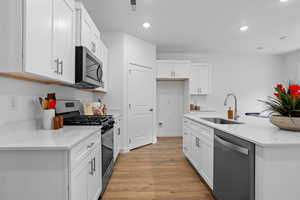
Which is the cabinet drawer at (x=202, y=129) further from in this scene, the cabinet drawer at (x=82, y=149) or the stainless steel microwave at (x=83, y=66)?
the stainless steel microwave at (x=83, y=66)

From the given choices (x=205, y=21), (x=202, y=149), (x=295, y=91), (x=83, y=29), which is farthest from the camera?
(x=205, y=21)

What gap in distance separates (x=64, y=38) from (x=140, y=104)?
2768 millimetres

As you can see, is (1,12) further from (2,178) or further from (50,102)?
(2,178)

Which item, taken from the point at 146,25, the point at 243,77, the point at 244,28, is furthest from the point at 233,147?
the point at 243,77

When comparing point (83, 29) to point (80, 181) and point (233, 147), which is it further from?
point (233, 147)

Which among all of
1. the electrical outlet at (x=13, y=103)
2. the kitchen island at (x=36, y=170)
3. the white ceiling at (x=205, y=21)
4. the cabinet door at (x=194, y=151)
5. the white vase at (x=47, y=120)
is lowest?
the cabinet door at (x=194, y=151)

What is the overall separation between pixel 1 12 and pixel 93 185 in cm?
156

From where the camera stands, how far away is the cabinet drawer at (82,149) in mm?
1207

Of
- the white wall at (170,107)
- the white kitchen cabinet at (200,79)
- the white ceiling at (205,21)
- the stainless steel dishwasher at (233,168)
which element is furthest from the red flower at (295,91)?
the white wall at (170,107)

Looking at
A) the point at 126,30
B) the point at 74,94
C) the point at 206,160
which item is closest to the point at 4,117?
the point at 74,94

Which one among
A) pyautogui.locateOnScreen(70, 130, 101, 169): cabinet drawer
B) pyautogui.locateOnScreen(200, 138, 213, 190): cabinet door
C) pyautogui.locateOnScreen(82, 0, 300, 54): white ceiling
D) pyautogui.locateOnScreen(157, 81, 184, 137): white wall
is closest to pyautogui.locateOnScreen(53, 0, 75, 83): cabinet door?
pyautogui.locateOnScreen(70, 130, 101, 169): cabinet drawer

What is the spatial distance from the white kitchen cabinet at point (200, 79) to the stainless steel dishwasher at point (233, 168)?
362 cm

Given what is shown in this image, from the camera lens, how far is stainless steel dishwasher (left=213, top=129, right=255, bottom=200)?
1319 millimetres

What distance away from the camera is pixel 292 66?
5547 mm
